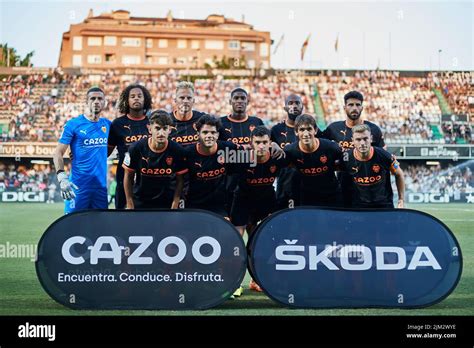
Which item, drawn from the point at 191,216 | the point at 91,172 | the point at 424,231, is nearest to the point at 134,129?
the point at 91,172

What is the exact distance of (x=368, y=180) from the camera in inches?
297

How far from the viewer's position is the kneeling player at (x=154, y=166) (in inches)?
274

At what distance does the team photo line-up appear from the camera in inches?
281

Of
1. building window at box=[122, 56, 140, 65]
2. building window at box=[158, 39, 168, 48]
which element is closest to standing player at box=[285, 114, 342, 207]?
building window at box=[122, 56, 140, 65]

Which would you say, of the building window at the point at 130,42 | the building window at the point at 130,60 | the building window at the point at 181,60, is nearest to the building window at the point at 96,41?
the building window at the point at 130,42

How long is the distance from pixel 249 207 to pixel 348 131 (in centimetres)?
130

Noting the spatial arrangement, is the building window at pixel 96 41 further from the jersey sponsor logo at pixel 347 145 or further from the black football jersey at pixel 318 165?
the black football jersey at pixel 318 165

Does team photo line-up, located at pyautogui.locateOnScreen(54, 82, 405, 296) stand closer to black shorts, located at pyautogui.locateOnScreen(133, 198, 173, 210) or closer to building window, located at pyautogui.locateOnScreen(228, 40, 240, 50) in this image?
black shorts, located at pyautogui.locateOnScreen(133, 198, 173, 210)

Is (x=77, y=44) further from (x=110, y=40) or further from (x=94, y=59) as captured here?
(x=110, y=40)

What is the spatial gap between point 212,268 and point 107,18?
40683 mm

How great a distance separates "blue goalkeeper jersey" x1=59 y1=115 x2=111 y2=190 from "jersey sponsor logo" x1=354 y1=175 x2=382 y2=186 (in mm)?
2618

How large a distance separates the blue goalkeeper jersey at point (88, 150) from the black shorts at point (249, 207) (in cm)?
143
